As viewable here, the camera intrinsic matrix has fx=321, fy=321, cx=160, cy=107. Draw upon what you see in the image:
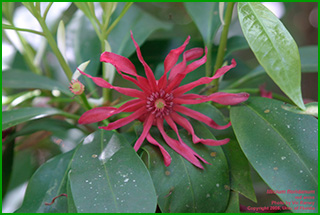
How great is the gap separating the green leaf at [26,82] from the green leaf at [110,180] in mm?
241

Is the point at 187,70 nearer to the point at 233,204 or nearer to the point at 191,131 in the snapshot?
the point at 191,131

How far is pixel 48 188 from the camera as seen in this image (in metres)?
0.50

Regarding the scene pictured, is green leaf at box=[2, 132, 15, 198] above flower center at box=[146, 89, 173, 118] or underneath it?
underneath

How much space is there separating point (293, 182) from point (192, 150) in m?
0.14

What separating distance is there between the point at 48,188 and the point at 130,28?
399 mm

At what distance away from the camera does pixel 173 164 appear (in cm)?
44

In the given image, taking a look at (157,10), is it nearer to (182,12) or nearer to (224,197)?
(182,12)

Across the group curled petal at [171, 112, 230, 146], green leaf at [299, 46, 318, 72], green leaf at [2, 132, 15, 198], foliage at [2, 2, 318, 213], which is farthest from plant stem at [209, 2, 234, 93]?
green leaf at [2, 132, 15, 198]

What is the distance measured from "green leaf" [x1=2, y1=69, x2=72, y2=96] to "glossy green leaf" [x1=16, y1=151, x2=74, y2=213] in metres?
0.17

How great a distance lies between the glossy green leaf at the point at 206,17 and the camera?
2.23 feet

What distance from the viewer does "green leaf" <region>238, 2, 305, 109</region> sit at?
1.22 feet

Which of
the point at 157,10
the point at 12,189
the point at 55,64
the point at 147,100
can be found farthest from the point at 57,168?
the point at 157,10

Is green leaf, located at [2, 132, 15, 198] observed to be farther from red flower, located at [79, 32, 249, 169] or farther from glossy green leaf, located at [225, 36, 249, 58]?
glossy green leaf, located at [225, 36, 249, 58]

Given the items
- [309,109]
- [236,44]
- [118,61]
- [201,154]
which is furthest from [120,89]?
[236,44]
